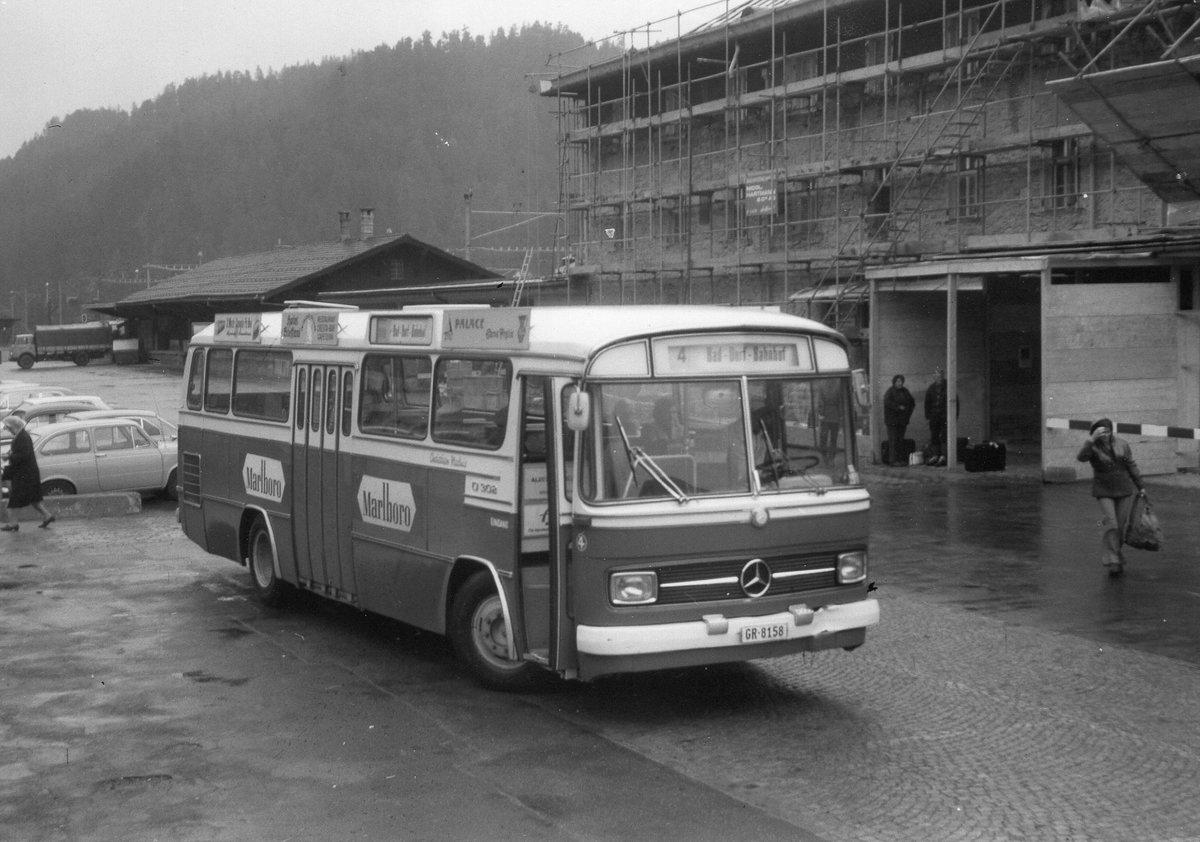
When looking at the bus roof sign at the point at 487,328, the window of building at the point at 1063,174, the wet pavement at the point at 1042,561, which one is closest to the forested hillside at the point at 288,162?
the window of building at the point at 1063,174

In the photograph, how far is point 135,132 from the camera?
145 metres

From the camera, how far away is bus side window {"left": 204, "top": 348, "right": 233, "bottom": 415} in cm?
1514

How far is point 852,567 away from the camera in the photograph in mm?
10000

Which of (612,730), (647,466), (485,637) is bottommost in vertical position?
(612,730)

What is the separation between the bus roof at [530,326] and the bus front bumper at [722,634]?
5.90ft

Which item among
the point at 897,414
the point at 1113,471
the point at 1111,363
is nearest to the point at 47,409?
the point at 897,414

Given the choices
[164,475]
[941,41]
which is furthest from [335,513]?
[941,41]

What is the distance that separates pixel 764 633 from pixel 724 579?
438 mm

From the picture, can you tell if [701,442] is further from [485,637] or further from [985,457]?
[985,457]

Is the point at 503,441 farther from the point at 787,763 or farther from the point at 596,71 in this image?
the point at 596,71

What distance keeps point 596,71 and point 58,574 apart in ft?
112

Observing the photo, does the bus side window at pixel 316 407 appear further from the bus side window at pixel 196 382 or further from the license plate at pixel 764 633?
the license plate at pixel 764 633

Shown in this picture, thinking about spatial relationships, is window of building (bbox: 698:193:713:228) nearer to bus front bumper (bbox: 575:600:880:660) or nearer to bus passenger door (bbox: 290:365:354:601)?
bus passenger door (bbox: 290:365:354:601)

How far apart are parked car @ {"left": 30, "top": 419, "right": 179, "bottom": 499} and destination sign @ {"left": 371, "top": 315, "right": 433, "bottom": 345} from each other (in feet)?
45.5
